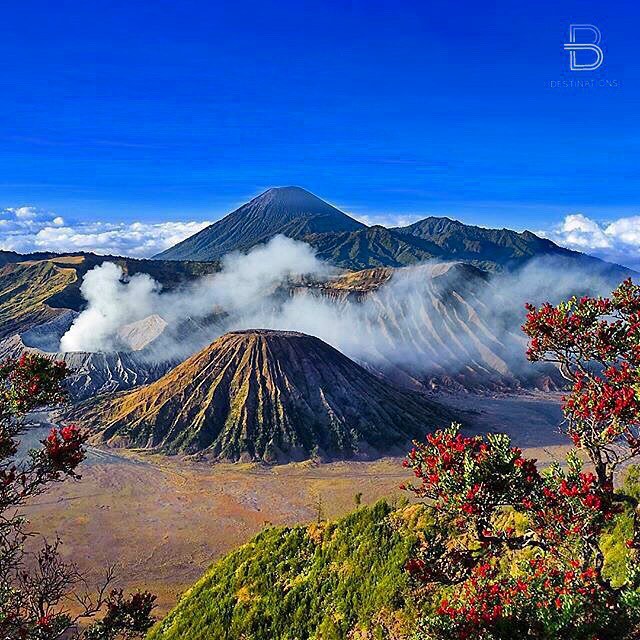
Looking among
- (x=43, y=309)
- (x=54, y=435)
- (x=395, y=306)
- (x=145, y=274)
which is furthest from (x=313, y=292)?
(x=54, y=435)

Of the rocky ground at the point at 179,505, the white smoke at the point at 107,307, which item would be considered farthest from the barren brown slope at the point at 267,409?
the white smoke at the point at 107,307

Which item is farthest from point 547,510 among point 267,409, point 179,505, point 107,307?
point 107,307

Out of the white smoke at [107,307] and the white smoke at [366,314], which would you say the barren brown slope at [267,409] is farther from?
the white smoke at [366,314]

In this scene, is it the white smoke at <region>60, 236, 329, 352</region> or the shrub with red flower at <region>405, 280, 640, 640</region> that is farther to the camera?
the white smoke at <region>60, 236, 329, 352</region>

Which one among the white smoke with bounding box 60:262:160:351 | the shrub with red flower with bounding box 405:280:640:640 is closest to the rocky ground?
the shrub with red flower with bounding box 405:280:640:640

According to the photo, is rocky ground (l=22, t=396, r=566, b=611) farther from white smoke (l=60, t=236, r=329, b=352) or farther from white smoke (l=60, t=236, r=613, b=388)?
white smoke (l=60, t=236, r=329, b=352)

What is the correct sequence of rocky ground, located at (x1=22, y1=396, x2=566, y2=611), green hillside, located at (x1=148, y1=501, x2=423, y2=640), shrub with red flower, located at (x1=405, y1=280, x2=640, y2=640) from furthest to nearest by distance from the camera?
1. rocky ground, located at (x1=22, y1=396, x2=566, y2=611)
2. green hillside, located at (x1=148, y1=501, x2=423, y2=640)
3. shrub with red flower, located at (x1=405, y1=280, x2=640, y2=640)
